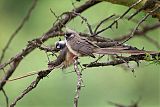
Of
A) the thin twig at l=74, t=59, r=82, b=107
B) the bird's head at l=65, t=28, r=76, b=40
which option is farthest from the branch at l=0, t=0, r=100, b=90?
the thin twig at l=74, t=59, r=82, b=107

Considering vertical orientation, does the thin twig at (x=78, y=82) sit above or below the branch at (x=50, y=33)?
below

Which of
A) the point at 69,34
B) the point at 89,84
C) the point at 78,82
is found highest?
the point at 89,84

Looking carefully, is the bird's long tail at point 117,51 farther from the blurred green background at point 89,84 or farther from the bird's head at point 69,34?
the blurred green background at point 89,84

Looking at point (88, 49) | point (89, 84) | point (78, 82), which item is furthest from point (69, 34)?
point (89, 84)

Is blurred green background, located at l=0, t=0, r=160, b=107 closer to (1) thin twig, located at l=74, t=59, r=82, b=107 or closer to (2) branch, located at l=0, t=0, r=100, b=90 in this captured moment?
(2) branch, located at l=0, t=0, r=100, b=90

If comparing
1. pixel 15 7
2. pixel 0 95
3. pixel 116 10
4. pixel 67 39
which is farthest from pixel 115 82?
pixel 67 39

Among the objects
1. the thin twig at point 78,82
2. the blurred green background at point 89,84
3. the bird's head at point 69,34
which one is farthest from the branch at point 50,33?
the blurred green background at point 89,84

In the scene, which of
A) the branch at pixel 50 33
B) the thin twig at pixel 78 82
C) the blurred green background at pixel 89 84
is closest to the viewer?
the thin twig at pixel 78 82

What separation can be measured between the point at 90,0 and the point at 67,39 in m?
0.31

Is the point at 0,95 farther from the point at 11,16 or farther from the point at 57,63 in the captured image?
the point at 57,63

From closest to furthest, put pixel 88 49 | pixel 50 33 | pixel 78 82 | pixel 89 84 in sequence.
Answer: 1. pixel 78 82
2. pixel 88 49
3. pixel 50 33
4. pixel 89 84

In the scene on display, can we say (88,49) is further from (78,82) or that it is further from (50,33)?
(50,33)

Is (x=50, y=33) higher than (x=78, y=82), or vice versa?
(x=50, y=33)

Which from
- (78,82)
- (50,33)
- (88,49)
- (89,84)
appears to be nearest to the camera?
(78,82)
